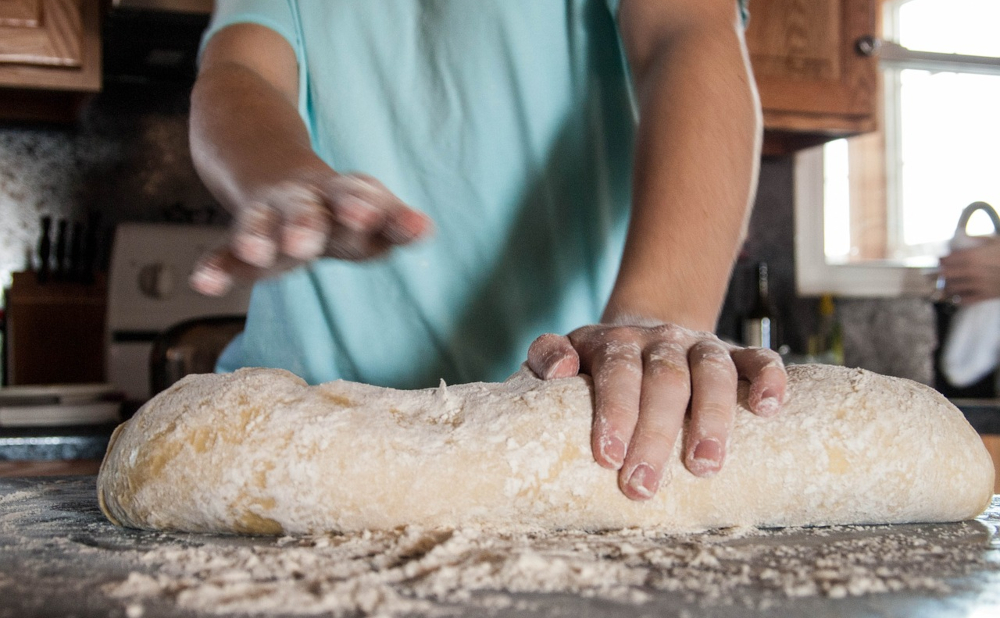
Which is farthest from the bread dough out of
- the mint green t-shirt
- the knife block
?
the knife block

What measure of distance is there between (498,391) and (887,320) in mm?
2693

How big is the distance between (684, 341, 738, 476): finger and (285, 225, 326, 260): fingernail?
1.06 ft

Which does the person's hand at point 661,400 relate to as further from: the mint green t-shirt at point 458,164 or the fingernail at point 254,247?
the mint green t-shirt at point 458,164

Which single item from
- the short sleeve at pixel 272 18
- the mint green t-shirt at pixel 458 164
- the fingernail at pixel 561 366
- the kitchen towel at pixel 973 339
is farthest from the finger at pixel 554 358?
the kitchen towel at pixel 973 339

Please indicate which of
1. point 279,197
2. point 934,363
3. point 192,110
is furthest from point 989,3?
point 279,197

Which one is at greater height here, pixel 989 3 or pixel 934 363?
pixel 989 3

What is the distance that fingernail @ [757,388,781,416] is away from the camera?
701 mm

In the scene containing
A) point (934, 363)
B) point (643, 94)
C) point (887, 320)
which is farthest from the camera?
point (887, 320)

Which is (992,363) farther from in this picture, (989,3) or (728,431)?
(728,431)

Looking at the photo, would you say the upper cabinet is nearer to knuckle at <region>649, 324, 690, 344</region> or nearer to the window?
the window

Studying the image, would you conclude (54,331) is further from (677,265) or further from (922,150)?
(922,150)

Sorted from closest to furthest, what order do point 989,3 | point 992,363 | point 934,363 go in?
point 992,363 → point 934,363 → point 989,3

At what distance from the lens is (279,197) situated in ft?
1.93

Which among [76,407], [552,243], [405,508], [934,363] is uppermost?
[552,243]
